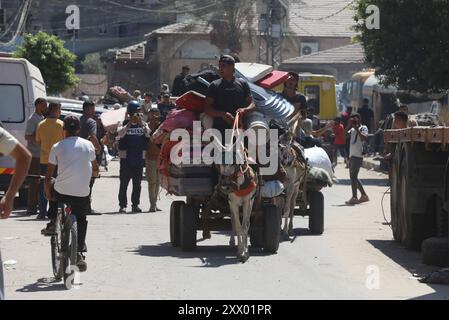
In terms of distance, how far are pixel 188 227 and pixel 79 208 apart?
2.55m

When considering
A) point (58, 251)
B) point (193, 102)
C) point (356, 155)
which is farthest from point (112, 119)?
point (58, 251)

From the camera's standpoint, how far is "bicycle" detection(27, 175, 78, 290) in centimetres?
1237

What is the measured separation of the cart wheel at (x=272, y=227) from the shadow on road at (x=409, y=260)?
146 centimetres

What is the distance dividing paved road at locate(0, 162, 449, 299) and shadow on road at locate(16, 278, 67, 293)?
10 millimetres

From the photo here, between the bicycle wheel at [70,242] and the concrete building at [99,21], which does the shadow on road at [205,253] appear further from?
the concrete building at [99,21]

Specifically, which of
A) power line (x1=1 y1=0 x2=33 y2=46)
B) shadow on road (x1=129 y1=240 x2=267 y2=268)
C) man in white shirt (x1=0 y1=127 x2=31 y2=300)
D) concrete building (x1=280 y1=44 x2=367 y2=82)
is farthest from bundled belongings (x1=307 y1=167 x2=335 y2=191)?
concrete building (x1=280 y1=44 x2=367 y2=82)

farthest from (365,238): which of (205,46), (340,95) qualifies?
(205,46)

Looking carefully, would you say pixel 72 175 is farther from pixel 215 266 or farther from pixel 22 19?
pixel 22 19

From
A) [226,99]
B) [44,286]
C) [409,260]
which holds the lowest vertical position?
[409,260]

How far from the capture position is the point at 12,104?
22.1 meters

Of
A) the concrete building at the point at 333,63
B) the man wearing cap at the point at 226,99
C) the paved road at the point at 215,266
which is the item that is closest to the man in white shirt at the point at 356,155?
the paved road at the point at 215,266

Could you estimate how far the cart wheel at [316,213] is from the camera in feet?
59.5

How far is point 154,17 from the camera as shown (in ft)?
271
